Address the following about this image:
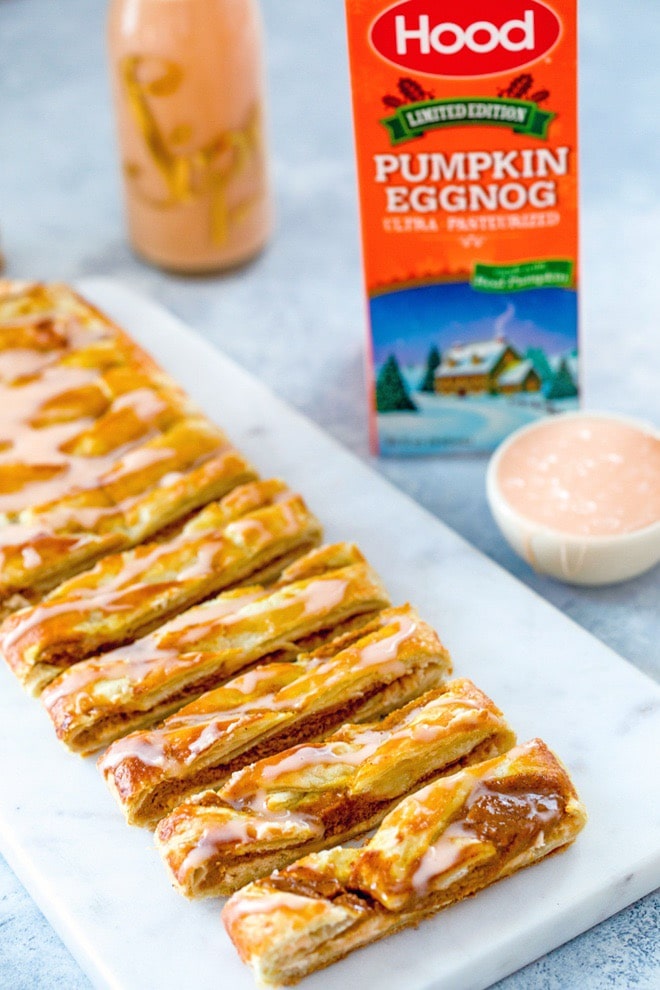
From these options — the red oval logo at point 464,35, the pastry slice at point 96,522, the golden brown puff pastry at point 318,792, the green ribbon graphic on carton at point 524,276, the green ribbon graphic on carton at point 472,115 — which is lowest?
the golden brown puff pastry at point 318,792

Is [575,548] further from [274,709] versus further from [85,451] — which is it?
[85,451]

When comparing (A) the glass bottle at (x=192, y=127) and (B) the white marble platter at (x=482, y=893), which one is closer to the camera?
(B) the white marble platter at (x=482, y=893)

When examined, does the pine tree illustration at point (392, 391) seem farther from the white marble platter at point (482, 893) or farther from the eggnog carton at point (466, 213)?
the white marble platter at point (482, 893)

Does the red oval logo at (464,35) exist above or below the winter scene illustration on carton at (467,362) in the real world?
above

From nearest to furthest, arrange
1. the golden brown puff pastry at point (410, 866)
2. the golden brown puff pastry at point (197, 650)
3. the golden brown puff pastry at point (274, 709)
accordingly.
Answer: the golden brown puff pastry at point (410, 866) < the golden brown puff pastry at point (274, 709) < the golden brown puff pastry at point (197, 650)

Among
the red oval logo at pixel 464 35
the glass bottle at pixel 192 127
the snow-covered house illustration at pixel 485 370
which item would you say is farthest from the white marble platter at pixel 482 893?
the glass bottle at pixel 192 127

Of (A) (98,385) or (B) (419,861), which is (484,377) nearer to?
(A) (98,385)

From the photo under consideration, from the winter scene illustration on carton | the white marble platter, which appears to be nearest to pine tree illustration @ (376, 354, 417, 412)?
the winter scene illustration on carton
